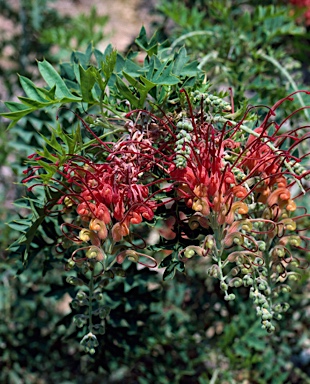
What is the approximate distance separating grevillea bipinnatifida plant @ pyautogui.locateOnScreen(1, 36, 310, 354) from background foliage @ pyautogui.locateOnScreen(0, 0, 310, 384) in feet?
0.33

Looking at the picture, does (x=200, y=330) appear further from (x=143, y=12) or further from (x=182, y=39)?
(x=143, y=12)

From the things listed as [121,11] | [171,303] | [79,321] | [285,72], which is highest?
[121,11]

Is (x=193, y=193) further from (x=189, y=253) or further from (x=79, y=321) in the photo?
(x=79, y=321)

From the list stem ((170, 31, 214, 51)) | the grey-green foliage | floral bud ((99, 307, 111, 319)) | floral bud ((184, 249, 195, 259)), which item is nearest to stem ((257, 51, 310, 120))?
the grey-green foliage

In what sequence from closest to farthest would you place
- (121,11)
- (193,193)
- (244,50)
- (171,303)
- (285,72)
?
(193,193) → (285,72) → (244,50) → (171,303) → (121,11)

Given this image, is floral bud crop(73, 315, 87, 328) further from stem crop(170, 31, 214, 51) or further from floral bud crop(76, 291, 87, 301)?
stem crop(170, 31, 214, 51)

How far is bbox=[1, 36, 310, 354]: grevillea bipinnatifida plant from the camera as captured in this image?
1.00 metres

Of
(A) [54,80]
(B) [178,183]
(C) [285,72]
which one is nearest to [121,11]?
(C) [285,72]

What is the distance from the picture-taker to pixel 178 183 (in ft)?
3.44

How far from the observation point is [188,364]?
190cm

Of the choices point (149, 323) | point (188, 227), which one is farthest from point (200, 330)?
point (188, 227)

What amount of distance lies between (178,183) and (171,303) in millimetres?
1107

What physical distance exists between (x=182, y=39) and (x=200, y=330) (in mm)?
959

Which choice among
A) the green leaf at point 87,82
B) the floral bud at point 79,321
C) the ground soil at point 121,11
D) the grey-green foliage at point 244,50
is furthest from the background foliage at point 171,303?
the ground soil at point 121,11
